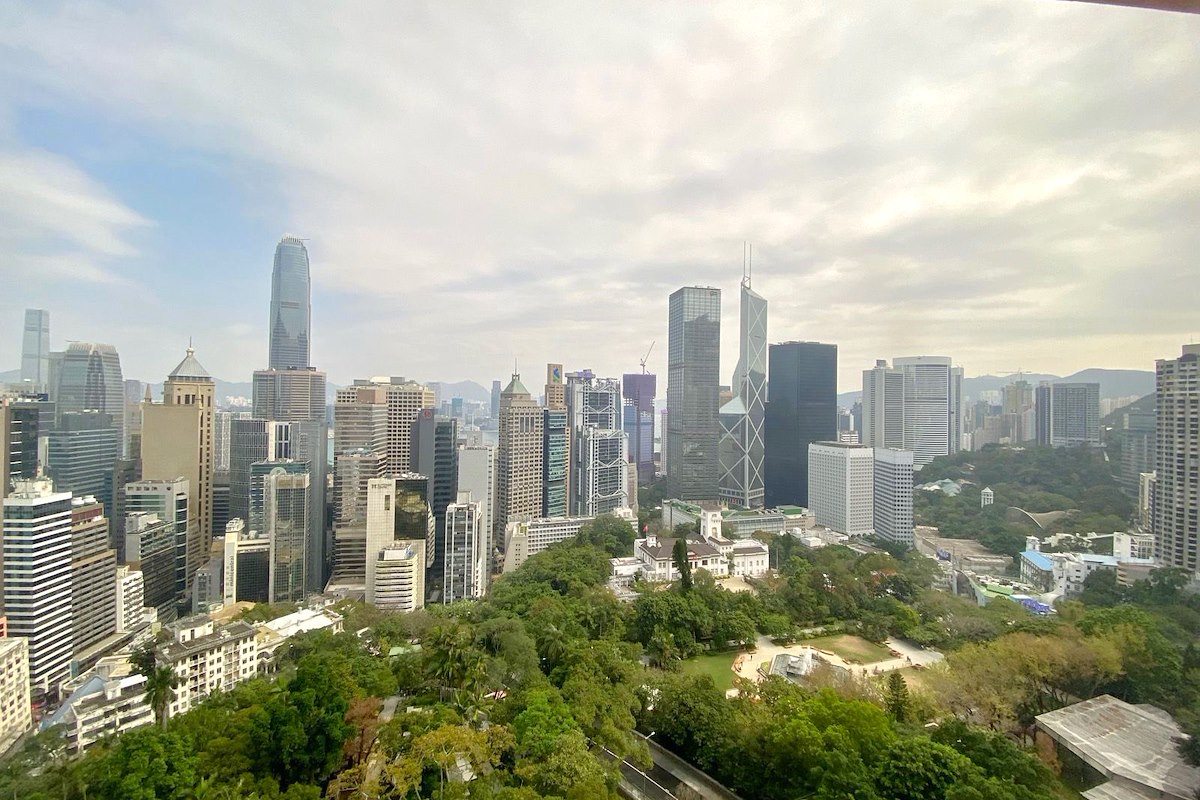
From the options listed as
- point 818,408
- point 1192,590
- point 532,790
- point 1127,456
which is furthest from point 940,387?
point 532,790

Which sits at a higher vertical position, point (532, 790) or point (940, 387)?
point (940, 387)

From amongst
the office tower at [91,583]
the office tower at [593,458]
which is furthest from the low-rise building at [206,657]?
the office tower at [593,458]

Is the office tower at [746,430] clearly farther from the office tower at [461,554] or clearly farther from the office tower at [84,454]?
the office tower at [84,454]

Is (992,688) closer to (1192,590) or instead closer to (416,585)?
(1192,590)

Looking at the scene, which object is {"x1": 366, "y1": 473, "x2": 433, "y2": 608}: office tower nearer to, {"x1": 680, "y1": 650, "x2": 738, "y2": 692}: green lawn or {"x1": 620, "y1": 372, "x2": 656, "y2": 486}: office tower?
{"x1": 680, "y1": 650, "x2": 738, "y2": 692}: green lawn

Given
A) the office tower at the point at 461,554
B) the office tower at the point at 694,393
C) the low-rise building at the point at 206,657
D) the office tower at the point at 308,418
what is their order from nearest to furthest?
the low-rise building at the point at 206,657 → the office tower at the point at 461,554 → the office tower at the point at 308,418 → the office tower at the point at 694,393

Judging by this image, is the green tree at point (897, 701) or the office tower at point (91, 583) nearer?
the green tree at point (897, 701)

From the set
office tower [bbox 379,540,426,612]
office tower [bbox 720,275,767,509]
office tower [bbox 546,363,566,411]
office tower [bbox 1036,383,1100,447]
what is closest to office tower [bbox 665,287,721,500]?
office tower [bbox 720,275,767,509]
